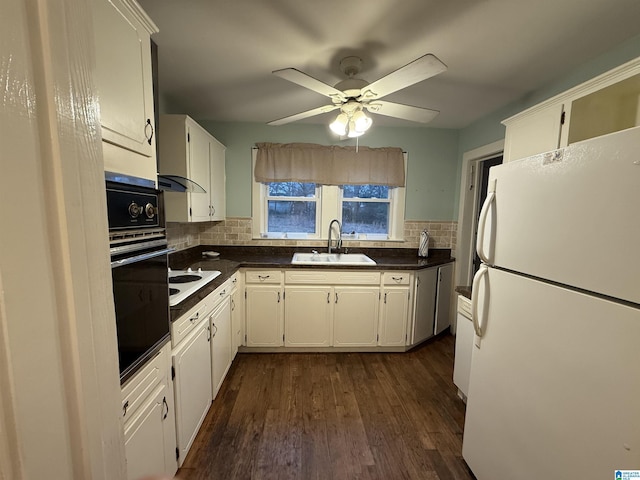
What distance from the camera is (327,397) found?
2104mm

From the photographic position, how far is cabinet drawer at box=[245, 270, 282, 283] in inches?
103

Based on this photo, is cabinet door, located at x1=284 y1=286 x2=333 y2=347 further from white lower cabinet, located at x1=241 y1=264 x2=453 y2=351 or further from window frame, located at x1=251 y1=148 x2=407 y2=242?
window frame, located at x1=251 y1=148 x2=407 y2=242

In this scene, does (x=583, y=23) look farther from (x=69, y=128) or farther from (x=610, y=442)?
(x=69, y=128)

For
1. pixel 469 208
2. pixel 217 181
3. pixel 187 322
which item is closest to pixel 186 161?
pixel 217 181

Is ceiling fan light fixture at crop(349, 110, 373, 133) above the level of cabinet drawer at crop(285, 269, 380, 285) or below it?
above

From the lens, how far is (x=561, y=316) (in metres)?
1.00

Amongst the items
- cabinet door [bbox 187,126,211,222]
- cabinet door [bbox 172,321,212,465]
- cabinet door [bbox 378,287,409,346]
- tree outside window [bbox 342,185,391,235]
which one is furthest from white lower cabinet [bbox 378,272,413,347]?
cabinet door [bbox 187,126,211,222]

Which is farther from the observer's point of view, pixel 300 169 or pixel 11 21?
pixel 300 169

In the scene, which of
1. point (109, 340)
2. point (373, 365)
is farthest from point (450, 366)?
point (109, 340)

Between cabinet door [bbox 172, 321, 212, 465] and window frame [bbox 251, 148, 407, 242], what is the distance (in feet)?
5.11

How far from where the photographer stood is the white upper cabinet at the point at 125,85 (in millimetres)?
887

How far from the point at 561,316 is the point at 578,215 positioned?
1.18ft

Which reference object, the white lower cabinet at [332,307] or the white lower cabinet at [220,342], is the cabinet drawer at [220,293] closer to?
the white lower cabinet at [220,342]

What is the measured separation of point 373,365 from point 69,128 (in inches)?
106
